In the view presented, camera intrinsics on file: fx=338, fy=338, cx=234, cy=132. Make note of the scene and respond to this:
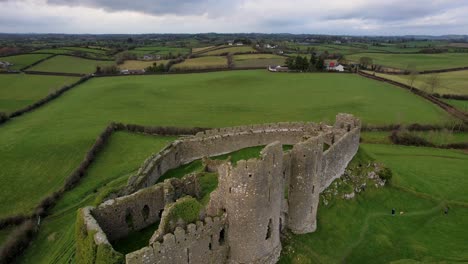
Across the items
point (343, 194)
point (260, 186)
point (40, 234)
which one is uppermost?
point (260, 186)

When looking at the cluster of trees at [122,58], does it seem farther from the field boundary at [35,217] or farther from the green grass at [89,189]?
the field boundary at [35,217]

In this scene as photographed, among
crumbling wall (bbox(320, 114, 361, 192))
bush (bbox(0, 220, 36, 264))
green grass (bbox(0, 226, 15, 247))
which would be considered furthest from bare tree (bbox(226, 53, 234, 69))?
bush (bbox(0, 220, 36, 264))

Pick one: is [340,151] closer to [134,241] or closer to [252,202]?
[252,202]

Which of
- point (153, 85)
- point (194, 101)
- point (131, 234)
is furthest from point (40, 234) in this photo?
point (153, 85)

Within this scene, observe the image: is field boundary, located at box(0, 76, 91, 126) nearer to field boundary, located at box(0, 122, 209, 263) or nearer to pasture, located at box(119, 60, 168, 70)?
pasture, located at box(119, 60, 168, 70)

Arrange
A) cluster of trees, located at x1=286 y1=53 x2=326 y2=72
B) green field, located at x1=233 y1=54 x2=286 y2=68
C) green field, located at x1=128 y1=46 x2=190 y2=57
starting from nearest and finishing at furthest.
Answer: cluster of trees, located at x1=286 y1=53 x2=326 y2=72 → green field, located at x1=233 y1=54 x2=286 y2=68 → green field, located at x1=128 y1=46 x2=190 y2=57

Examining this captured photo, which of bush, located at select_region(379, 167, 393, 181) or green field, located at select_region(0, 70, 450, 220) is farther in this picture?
green field, located at select_region(0, 70, 450, 220)

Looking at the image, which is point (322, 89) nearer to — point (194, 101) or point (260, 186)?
point (194, 101)
